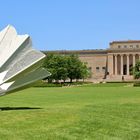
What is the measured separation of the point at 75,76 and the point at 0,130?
92.2 meters

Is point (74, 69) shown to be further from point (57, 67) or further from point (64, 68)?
point (57, 67)

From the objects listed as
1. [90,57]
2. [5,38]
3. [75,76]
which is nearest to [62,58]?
[75,76]

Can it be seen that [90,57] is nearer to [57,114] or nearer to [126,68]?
[126,68]

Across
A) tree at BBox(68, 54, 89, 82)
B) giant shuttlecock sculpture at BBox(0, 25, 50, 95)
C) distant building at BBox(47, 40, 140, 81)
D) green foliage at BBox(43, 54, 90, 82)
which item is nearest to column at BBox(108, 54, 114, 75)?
distant building at BBox(47, 40, 140, 81)

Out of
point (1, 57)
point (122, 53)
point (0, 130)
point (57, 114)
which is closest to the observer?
point (0, 130)

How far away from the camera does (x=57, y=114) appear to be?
16.1 meters

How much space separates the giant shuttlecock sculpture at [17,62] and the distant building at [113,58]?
130 metres

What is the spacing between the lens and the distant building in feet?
492

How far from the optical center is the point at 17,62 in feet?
62.8

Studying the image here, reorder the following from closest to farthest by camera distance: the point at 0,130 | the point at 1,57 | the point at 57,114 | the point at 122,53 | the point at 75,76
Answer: the point at 0,130
the point at 57,114
the point at 1,57
the point at 75,76
the point at 122,53

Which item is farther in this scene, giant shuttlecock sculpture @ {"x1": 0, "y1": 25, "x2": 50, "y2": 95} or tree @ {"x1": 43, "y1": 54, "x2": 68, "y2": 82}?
tree @ {"x1": 43, "y1": 54, "x2": 68, "y2": 82}

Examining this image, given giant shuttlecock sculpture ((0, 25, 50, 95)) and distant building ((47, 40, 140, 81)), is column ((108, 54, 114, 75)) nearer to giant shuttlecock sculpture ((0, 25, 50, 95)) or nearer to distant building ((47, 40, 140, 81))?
distant building ((47, 40, 140, 81))

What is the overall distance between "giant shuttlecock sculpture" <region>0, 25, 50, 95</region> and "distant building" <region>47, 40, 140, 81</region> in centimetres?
13002

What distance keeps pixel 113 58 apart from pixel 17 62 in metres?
133
